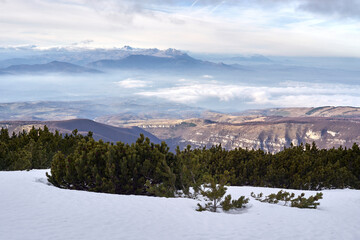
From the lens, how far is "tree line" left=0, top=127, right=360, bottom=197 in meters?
16.3

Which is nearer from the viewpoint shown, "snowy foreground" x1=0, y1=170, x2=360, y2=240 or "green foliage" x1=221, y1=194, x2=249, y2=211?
"snowy foreground" x1=0, y1=170, x2=360, y2=240

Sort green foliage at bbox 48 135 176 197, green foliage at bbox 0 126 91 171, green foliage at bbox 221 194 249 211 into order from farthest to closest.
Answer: green foliage at bbox 0 126 91 171 → green foliage at bbox 48 135 176 197 → green foliage at bbox 221 194 249 211

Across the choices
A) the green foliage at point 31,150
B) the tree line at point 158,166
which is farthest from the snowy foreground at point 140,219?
the green foliage at point 31,150

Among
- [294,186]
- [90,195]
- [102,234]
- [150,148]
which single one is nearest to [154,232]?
[102,234]

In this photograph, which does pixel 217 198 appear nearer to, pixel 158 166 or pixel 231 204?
pixel 231 204

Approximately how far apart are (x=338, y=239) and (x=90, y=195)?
28.5 ft

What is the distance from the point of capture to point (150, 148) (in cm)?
1777

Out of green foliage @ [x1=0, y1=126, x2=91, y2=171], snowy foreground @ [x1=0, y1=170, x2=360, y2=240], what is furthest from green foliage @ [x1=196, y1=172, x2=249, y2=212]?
green foliage @ [x1=0, y1=126, x2=91, y2=171]

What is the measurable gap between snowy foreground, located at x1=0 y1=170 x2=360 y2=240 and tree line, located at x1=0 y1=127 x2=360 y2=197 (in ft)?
7.08

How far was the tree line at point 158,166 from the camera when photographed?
53.4 feet

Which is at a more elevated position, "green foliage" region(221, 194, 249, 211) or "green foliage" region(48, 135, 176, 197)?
"green foliage" region(48, 135, 176, 197)

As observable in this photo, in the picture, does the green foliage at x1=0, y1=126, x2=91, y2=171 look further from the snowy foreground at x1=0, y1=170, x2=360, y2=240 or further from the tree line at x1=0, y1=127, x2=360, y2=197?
the snowy foreground at x1=0, y1=170, x2=360, y2=240

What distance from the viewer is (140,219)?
10.9 m

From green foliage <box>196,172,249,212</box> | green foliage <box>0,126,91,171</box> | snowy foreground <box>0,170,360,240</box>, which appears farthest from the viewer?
green foliage <box>0,126,91,171</box>
